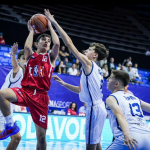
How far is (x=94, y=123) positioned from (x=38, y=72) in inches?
45.7

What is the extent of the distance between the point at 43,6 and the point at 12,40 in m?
7.43

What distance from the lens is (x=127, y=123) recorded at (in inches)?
115

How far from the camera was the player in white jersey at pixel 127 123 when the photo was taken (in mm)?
2711

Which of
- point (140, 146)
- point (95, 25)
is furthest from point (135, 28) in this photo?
point (140, 146)

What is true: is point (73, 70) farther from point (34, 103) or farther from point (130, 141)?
point (130, 141)

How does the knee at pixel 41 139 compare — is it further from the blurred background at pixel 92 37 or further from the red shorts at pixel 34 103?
the blurred background at pixel 92 37

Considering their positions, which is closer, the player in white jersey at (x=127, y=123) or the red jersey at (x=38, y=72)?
the player in white jersey at (x=127, y=123)

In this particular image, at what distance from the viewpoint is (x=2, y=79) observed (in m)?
8.88

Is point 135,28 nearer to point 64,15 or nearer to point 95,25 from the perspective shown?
point 95,25

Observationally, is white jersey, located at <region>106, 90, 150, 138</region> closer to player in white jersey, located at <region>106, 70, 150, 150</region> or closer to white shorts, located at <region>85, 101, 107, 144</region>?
player in white jersey, located at <region>106, 70, 150, 150</region>

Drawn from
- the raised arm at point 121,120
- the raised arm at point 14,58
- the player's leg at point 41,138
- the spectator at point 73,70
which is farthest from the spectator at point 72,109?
the raised arm at point 121,120

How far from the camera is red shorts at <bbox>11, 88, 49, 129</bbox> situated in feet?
12.7

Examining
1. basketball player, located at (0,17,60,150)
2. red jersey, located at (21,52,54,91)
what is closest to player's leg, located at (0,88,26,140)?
basketball player, located at (0,17,60,150)

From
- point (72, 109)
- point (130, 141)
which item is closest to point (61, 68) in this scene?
point (72, 109)
